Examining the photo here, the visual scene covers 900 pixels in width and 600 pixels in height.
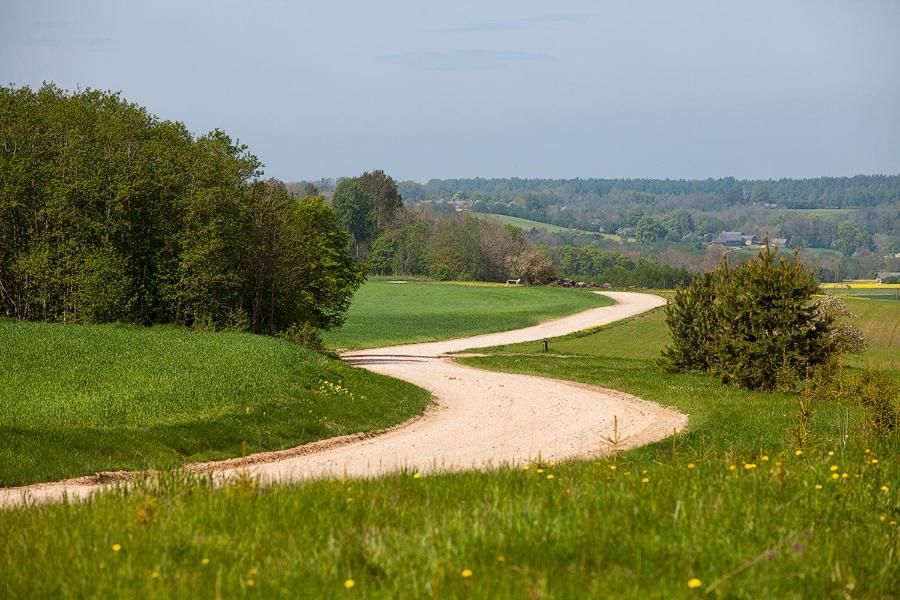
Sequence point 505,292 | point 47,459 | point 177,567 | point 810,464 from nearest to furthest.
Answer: point 177,567, point 810,464, point 47,459, point 505,292

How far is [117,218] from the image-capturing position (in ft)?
134

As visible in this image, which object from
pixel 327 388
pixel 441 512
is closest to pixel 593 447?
pixel 327 388

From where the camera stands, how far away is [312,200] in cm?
5050

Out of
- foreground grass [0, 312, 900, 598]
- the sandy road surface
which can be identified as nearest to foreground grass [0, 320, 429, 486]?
the sandy road surface

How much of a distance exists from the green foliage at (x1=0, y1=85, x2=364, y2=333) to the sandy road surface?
8.39 metres

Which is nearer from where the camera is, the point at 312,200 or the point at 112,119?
the point at 112,119

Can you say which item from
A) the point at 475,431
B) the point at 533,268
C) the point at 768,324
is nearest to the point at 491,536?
the point at 475,431

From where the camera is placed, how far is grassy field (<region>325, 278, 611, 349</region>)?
252 ft

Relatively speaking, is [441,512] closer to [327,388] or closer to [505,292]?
[327,388]

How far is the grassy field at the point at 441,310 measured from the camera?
76.8 m

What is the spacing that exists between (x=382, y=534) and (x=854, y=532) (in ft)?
10.3

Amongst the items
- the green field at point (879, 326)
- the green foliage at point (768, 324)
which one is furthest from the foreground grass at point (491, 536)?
the green field at point (879, 326)

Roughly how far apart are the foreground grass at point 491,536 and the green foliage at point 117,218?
3339cm

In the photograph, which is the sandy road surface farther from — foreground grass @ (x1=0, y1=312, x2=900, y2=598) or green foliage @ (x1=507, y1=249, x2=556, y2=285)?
green foliage @ (x1=507, y1=249, x2=556, y2=285)
